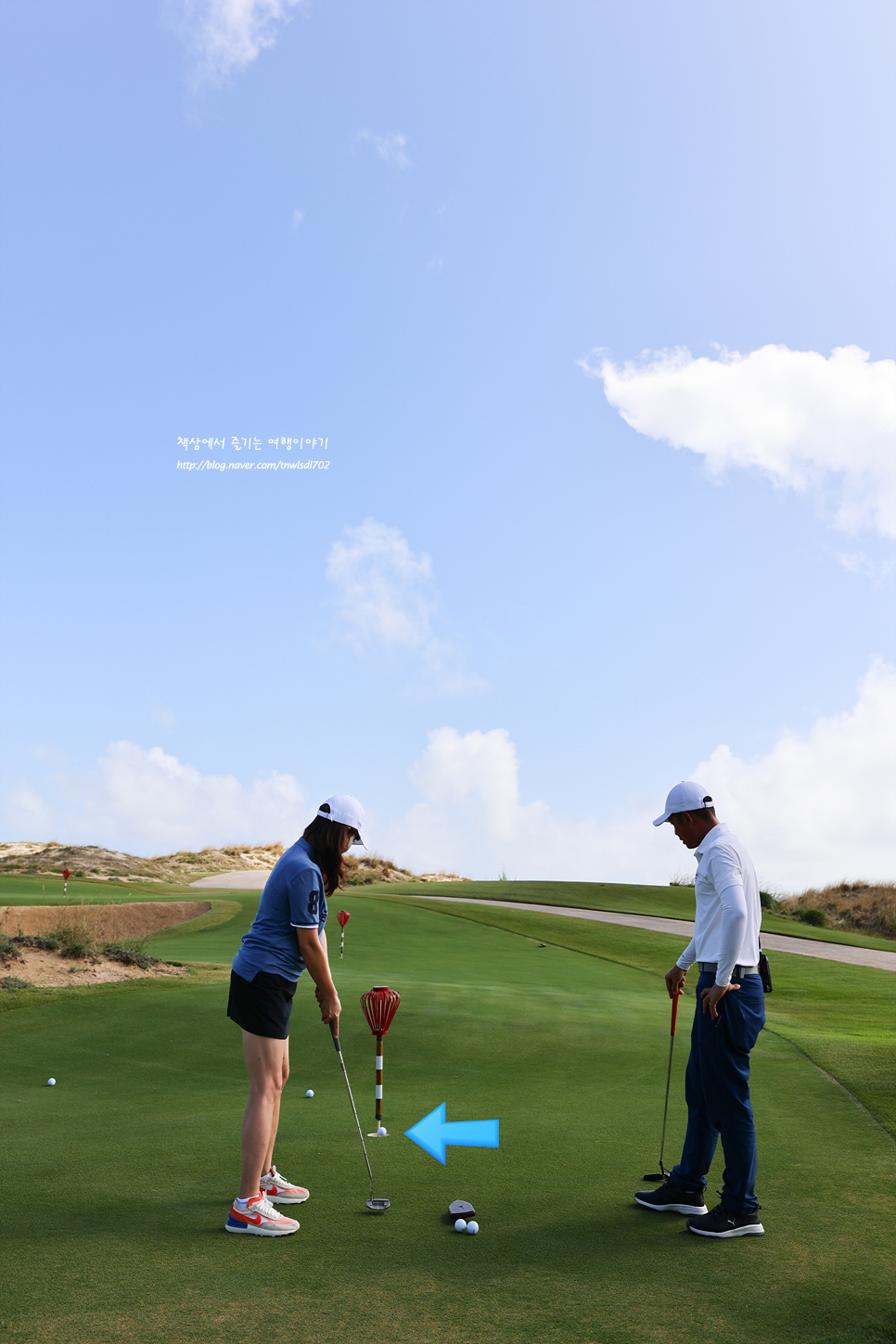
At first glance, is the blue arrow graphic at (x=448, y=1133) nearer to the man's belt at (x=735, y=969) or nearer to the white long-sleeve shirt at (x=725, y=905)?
the man's belt at (x=735, y=969)

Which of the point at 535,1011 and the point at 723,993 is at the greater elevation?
the point at 723,993

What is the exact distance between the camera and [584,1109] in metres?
7.67

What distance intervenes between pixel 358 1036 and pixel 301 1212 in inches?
240

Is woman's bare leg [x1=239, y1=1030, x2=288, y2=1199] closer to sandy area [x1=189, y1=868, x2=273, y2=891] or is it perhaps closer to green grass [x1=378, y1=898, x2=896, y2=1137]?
green grass [x1=378, y1=898, x2=896, y2=1137]

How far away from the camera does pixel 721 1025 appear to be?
5.00m

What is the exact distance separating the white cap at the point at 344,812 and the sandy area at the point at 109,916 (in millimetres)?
13359

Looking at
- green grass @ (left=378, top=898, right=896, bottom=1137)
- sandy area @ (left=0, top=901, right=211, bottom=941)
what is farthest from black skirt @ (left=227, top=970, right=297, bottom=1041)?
sandy area @ (left=0, top=901, right=211, bottom=941)

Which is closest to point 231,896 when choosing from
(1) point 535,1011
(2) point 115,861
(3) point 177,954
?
(3) point 177,954

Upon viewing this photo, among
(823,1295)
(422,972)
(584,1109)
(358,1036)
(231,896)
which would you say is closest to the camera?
(823,1295)

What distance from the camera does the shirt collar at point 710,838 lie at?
5078mm

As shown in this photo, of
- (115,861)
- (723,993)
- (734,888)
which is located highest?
(734,888)

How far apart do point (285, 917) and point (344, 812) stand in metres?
0.59

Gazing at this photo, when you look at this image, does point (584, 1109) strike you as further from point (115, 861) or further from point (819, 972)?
point (115, 861)

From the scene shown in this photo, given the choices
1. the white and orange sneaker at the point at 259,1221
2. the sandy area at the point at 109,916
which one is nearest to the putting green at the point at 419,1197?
the white and orange sneaker at the point at 259,1221
